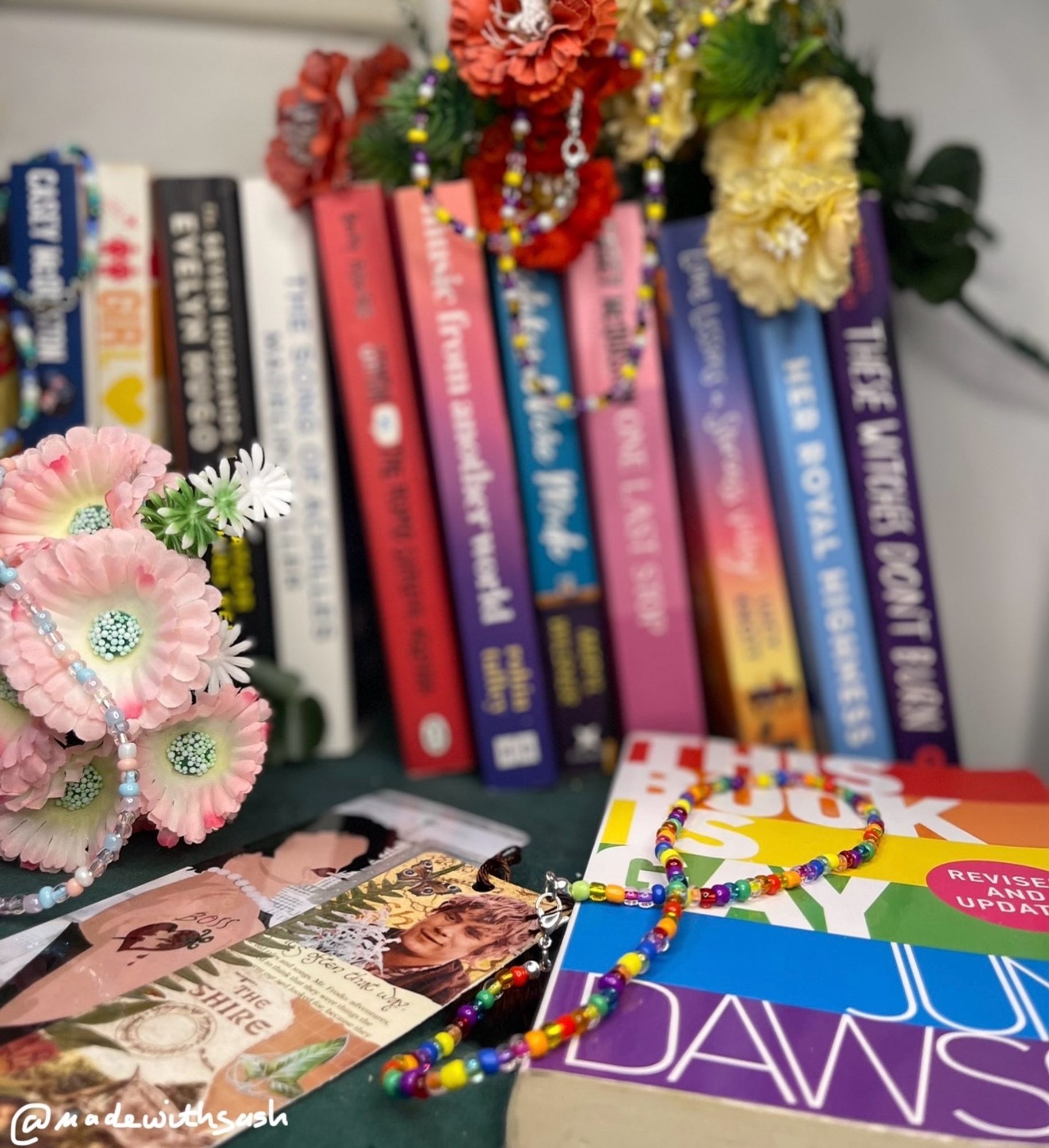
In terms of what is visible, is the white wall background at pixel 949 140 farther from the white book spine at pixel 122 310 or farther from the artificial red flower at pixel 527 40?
the artificial red flower at pixel 527 40

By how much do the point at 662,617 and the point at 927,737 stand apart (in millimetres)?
213

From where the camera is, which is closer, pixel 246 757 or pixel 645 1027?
pixel 645 1027

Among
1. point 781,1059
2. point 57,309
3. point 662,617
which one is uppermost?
point 57,309

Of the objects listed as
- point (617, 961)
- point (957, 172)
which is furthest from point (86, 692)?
point (957, 172)

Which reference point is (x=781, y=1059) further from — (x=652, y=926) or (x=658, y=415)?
(x=658, y=415)

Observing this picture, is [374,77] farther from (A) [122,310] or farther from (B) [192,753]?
(B) [192,753]

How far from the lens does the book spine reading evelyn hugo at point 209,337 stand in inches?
25.8

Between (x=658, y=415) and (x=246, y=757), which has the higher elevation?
(x=658, y=415)

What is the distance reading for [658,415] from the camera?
0.67 m

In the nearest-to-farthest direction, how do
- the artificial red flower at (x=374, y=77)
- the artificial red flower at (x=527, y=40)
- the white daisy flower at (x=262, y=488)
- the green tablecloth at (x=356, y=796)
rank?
1. the green tablecloth at (x=356, y=796)
2. the white daisy flower at (x=262, y=488)
3. the artificial red flower at (x=527, y=40)
4. the artificial red flower at (x=374, y=77)

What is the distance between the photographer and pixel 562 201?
638mm

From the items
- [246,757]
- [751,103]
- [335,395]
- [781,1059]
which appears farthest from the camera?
[335,395]

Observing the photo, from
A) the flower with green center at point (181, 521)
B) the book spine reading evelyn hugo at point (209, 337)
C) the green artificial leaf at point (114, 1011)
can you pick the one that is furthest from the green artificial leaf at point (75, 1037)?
the book spine reading evelyn hugo at point (209, 337)

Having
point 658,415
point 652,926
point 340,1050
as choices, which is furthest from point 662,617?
point 340,1050
